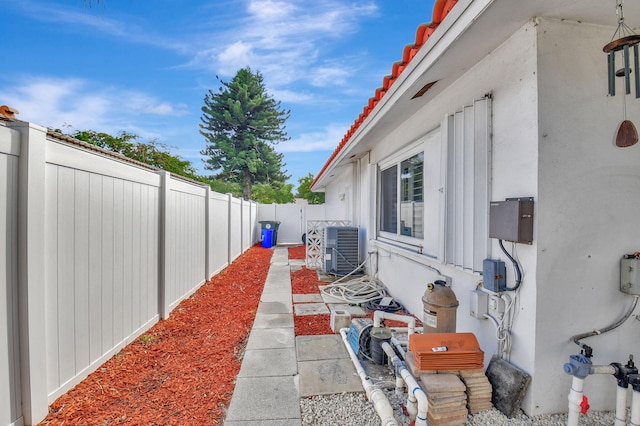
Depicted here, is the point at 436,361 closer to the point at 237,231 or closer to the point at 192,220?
the point at 192,220

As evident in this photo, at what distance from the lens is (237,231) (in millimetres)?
10078

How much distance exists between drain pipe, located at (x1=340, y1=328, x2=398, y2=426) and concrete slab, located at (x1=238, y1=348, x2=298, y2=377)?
561mm

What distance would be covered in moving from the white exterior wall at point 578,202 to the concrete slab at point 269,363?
6.36 ft

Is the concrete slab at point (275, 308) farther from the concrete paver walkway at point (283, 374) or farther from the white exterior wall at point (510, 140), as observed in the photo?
the white exterior wall at point (510, 140)

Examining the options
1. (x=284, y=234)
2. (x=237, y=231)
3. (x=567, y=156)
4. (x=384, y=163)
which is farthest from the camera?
(x=284, y=234)

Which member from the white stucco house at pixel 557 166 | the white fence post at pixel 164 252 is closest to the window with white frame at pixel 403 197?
the white stucco house at pixel 557 166

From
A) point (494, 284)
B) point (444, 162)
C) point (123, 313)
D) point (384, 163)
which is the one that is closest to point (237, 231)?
point (384, 163)

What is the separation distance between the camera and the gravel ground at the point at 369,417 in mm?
2078

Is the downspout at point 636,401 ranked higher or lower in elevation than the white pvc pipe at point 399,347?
higher

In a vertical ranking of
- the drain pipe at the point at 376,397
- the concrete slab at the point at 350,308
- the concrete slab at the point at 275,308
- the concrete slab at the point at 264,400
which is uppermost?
the drain pipe at the point at 376,397

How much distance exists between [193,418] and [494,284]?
238 centimetres

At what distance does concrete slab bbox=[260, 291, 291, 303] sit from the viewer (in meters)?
5.29

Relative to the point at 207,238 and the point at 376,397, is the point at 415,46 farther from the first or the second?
the point at 207,238

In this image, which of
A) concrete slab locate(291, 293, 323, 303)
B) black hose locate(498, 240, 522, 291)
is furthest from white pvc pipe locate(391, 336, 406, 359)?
concrete slab locate(291, 293, 323, 303)
